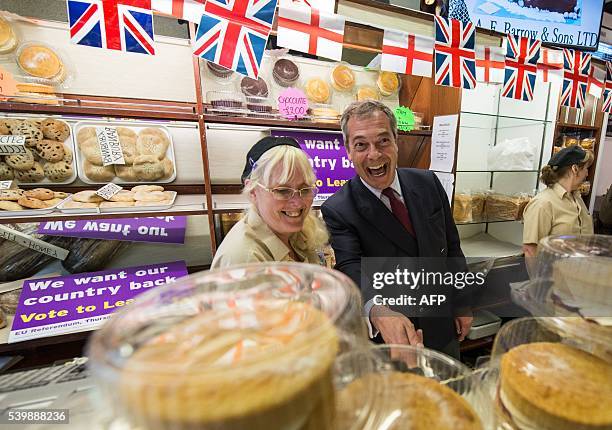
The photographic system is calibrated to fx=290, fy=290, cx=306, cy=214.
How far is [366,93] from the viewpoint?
2.34 m

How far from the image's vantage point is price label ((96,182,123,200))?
1.62 meters

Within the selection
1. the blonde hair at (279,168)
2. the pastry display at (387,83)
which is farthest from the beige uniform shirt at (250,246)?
the pastry display at (387,83)

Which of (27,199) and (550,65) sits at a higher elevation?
(550,65)

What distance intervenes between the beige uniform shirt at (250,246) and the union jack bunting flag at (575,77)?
3.10m

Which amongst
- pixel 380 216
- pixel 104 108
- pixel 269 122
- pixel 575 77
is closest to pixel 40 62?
pixel 104 108

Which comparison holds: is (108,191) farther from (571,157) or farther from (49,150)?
(571,157)

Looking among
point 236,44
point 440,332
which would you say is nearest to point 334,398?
point 440,332

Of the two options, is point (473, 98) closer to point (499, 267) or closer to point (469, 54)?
point (469, 54)

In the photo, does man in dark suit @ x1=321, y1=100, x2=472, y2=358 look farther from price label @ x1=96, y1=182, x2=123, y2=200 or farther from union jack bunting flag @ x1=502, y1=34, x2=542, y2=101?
union jack bunting flag @ x1=502, y1=34, x2=542, y2=101

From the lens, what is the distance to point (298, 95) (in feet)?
6.51

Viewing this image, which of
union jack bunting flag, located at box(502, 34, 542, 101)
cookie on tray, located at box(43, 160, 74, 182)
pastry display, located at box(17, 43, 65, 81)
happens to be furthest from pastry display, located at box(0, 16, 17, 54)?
union jack bunting flag, located at box(502, 34, 542, 101)

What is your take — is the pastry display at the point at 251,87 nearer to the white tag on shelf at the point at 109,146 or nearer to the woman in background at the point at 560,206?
the white tag on shelf at the point at 109,146

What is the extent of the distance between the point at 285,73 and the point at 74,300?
6.24 feet

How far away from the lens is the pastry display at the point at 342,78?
7.38 ft
